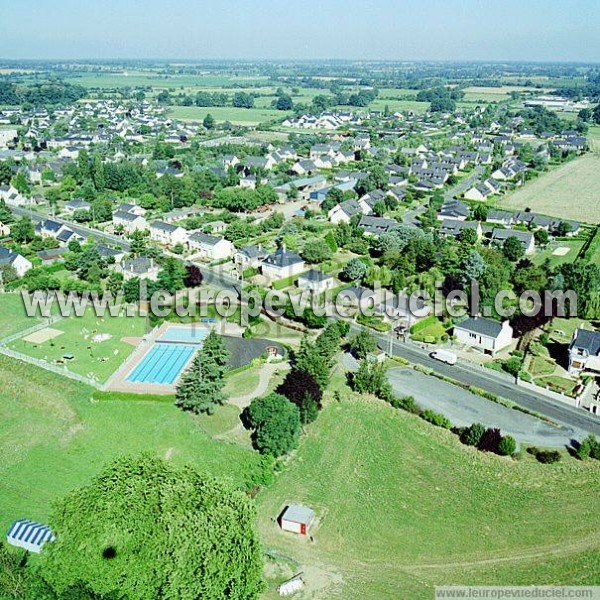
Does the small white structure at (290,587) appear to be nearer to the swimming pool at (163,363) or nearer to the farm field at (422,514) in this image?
the farm field at (422,514)

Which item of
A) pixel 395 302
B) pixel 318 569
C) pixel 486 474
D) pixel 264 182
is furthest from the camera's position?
pixel 264 182

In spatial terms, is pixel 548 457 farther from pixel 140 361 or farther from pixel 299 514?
pixel 140 361

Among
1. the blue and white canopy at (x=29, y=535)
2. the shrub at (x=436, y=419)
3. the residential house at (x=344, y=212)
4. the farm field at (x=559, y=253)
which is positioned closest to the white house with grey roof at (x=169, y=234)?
the residential house at (x=344, y=212)

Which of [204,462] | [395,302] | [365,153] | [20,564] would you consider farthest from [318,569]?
[365,153]

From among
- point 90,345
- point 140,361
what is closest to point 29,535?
point 140,361

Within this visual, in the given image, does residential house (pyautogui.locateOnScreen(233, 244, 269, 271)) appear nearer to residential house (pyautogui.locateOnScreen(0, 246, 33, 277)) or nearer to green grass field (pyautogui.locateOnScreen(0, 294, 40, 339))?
green grass field (pyautogui.locateOnScreen(0, 294, 40, 339))

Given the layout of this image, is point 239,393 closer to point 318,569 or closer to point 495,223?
point 318,569
